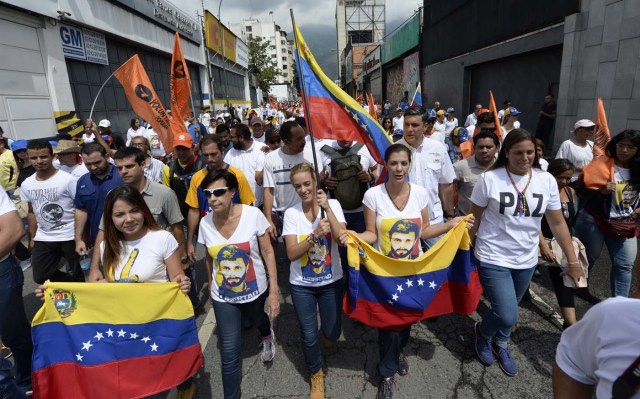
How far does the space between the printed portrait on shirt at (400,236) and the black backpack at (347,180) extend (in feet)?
2.95

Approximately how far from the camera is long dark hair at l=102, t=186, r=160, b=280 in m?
2.60

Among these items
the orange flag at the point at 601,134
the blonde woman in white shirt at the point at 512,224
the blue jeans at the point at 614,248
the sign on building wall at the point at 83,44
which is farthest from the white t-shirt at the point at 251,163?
the sign on building wall at the point at 83,44

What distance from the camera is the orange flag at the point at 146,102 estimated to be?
19.5 feet

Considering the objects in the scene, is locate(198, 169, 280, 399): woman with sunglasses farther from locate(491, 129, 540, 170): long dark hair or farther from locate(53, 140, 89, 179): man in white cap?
locate(53, 140, 89, 179): man in white cap

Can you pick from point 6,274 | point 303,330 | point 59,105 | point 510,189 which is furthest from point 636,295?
point 59,105

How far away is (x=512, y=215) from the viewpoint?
292cm

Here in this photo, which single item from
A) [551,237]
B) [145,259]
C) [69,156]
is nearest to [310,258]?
[145,259]

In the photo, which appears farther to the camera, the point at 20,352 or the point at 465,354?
the point at 465,354

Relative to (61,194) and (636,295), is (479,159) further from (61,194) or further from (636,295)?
(61,194)

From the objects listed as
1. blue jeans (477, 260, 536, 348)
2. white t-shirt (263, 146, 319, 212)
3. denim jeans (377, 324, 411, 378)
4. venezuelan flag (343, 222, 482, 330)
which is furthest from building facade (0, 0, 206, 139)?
blue jeans (477, 260, 536, 348)

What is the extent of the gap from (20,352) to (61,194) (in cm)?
157

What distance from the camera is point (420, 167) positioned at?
3.94 meters

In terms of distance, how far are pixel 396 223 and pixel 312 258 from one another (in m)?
0.75

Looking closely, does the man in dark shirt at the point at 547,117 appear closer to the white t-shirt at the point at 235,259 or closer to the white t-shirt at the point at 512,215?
the white t-shirt at the point at 512,215
